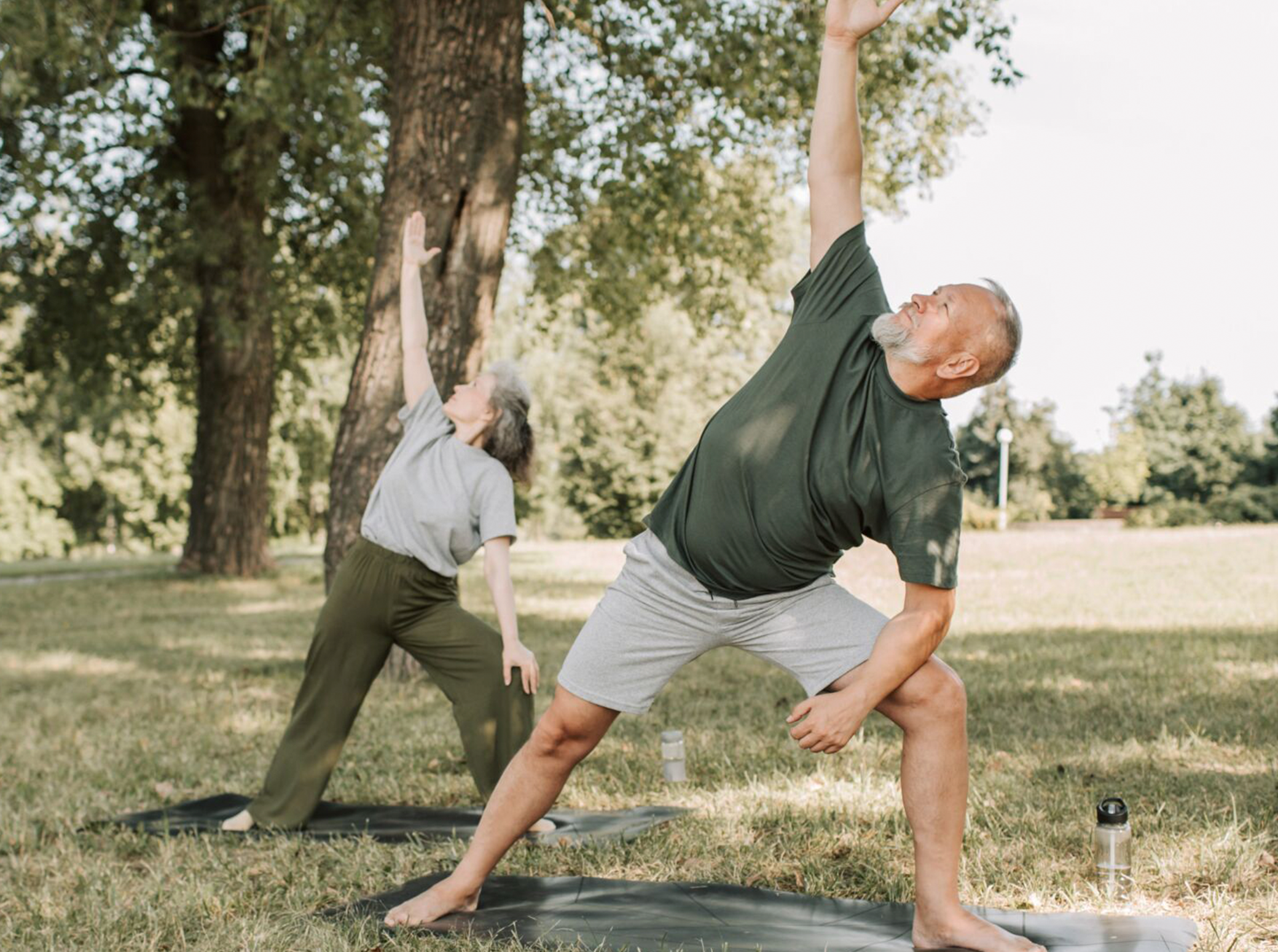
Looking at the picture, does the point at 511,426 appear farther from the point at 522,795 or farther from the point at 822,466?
the point at 822,466

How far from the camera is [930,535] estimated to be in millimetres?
2998

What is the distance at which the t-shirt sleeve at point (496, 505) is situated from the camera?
448 centimetres

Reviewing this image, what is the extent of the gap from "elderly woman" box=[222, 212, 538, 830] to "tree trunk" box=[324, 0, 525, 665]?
308 cm

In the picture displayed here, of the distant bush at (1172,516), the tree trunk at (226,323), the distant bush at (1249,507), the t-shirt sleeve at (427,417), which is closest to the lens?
the t-shirt sleeve at (427,417)

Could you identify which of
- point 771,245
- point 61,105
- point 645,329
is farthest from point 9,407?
point 771,245

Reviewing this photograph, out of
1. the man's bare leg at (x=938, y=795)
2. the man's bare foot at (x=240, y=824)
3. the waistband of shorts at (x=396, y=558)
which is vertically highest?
the waistband of shorts at (x=396, y=558)

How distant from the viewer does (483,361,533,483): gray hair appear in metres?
4.69

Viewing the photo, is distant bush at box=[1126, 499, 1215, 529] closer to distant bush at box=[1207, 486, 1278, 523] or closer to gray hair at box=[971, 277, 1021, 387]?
distant bush at box=[1207, 486, 1278, 523]

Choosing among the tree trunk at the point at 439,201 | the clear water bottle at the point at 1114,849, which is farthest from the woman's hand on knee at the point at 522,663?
the tree trunk at the point at 439,201

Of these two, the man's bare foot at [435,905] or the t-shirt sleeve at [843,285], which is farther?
the man's bare foot at [435,905]

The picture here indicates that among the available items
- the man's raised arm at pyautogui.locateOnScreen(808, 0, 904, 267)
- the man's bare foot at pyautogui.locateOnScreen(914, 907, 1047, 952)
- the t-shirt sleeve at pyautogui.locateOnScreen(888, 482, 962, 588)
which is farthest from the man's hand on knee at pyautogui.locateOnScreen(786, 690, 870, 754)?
the man's raised arm at pyautogui.locateOnScreen(808, 0, 904, 267)

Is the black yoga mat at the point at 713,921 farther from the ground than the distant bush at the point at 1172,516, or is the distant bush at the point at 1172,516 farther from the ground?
the distant bush at the point at 1172,516

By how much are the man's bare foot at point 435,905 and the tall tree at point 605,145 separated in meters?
4.52

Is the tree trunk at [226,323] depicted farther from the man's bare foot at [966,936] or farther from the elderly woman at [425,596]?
the man's bare foot at [966,936]
